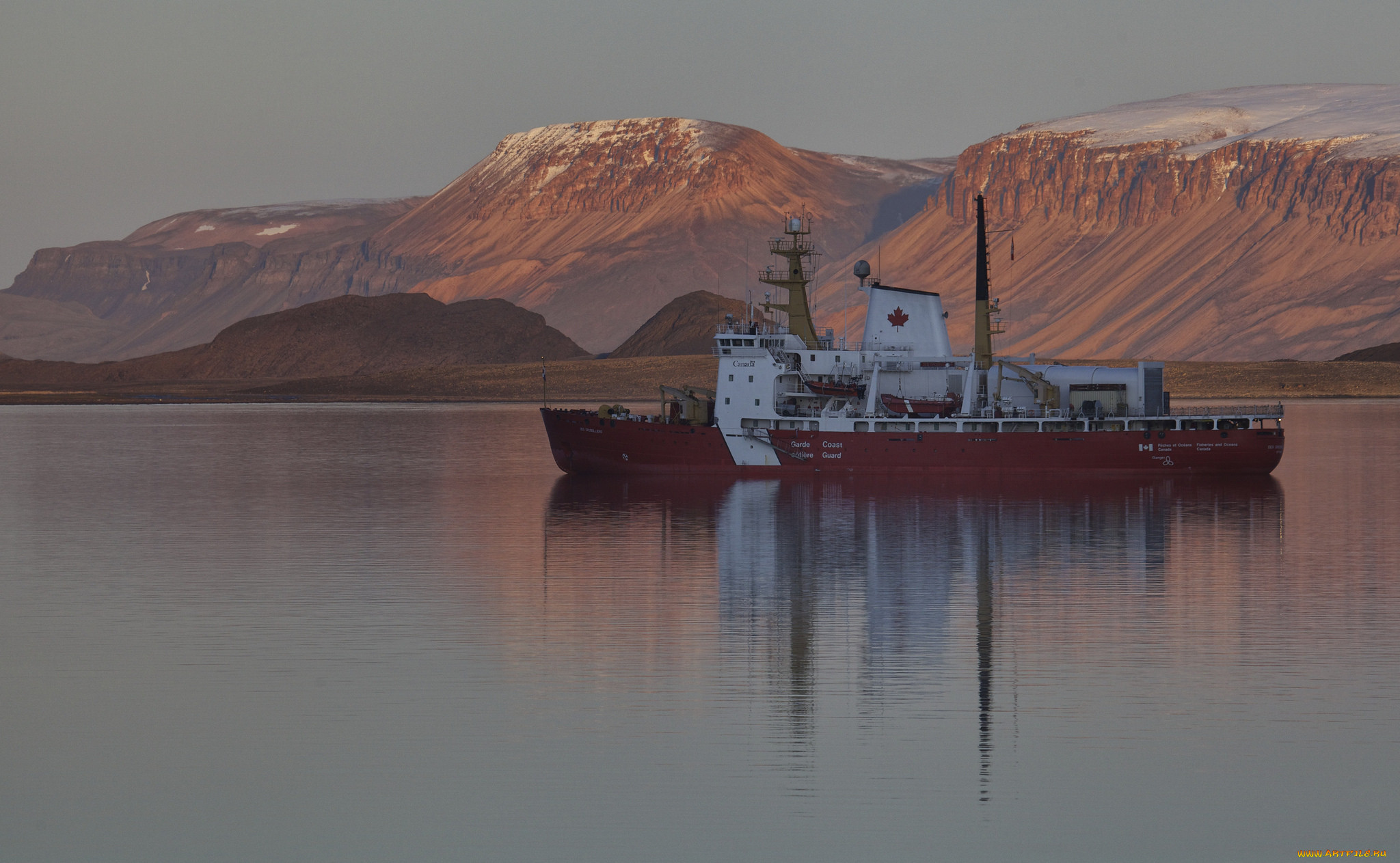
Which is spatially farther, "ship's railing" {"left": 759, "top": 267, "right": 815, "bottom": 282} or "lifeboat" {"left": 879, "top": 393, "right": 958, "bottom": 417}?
"ship's railing" {"left": 759, "top": 267, "right": 815, "bottom": 282}

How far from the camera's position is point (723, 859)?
16297 millimetres

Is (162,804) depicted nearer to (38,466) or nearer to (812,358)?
(812,358)

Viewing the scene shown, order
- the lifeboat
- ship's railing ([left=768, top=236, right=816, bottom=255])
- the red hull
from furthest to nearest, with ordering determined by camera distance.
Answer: ship's railing ([left=768, top=236, right=816, bottom=255]), the lifeboat, the red hull

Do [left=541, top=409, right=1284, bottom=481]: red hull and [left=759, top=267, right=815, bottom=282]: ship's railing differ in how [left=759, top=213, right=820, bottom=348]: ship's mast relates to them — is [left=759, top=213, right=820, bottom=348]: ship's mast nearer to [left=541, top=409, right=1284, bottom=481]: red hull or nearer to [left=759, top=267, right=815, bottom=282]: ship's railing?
[left=759, top=267, right=815, bottom=282]: ship's railing

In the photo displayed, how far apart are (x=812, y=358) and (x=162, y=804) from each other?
5180cm

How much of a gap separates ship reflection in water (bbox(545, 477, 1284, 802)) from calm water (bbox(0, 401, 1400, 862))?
0.48ft

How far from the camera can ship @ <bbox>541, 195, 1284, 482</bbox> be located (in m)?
66.6

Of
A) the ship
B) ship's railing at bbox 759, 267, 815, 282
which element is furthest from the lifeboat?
ship's railing at bbox 759, 267, 815, 282

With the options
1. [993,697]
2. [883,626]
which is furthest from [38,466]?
[993,697]

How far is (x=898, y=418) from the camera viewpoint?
65875 mm

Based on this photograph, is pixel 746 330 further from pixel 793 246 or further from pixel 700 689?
pixel 700 689

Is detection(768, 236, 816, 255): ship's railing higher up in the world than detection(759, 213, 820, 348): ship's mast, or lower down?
higher up

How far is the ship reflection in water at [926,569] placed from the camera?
77.2ft

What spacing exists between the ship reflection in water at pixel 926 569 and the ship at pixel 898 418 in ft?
7.19
